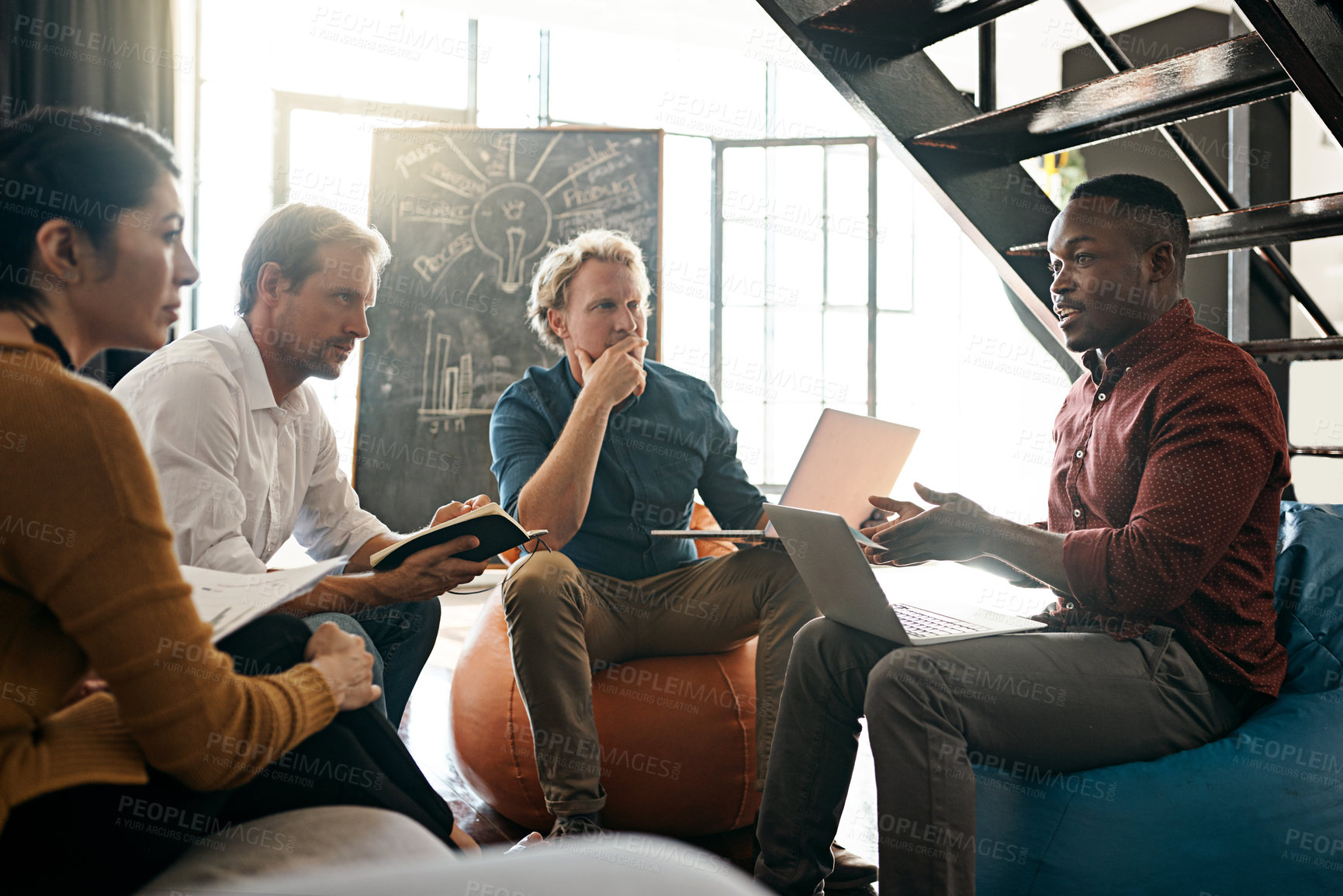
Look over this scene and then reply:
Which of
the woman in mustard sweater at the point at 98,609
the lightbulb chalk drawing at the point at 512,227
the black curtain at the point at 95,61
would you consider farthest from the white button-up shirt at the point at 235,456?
the lightbulb chalk drawing at the point at 512,227

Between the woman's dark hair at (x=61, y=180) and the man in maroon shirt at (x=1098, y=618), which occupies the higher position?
the woman's dark hair at (x=61, y=180)

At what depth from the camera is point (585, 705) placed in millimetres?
1635

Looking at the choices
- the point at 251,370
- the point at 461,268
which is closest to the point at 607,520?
the point at 251,370

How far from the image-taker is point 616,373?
1961 mm

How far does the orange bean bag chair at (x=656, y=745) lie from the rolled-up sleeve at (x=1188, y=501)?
2.48ft

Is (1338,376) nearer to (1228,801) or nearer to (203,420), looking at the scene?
(1228,801)

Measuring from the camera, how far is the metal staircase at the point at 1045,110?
1340mm

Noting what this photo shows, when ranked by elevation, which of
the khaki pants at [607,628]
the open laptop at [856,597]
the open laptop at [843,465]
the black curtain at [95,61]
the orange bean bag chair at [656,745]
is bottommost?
the orange bean bag chair at [656,745]

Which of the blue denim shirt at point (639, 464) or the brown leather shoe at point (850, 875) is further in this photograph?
the blue denim shirt at point (639, 464)

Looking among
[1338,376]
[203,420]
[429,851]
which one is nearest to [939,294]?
[1338,376]

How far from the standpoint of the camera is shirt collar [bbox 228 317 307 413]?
1.51 metres

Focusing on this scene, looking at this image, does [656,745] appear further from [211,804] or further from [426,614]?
[211,804]

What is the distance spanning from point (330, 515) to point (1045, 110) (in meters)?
1.51

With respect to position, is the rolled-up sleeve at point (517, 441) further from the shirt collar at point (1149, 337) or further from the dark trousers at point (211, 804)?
the shirt collar at point (1149, 337)
